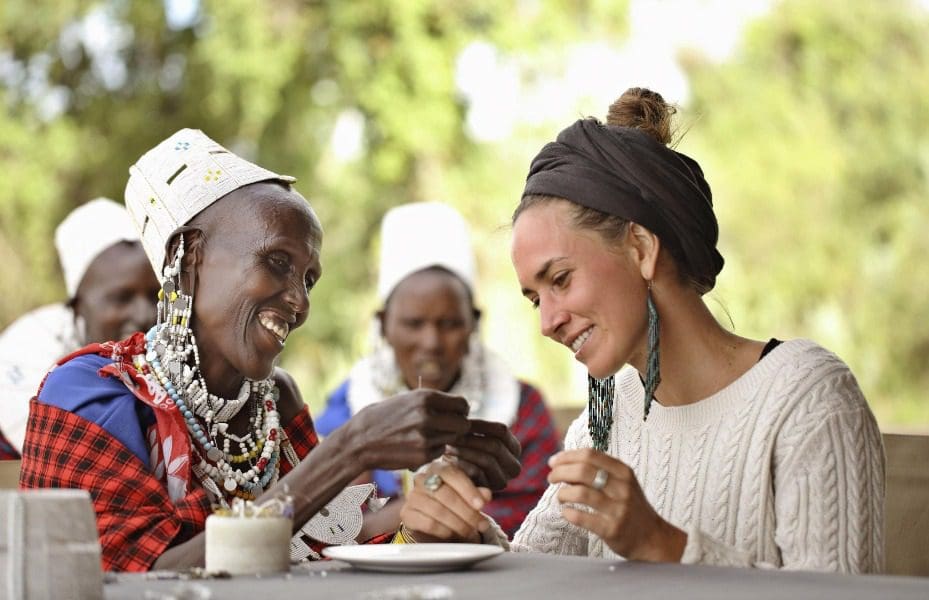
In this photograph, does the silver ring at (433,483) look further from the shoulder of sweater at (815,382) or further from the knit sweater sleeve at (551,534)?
the shoulder of sweater at (815,382)

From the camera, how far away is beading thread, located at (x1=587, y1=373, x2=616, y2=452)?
309cm

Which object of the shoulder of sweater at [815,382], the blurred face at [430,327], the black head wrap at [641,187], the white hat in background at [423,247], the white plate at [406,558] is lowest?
the white plate at [406,558]

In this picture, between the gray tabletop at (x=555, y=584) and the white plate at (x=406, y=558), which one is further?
the white plate at (x=406, y=558)

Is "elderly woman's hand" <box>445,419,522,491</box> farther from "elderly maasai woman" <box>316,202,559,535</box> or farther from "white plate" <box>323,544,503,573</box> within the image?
"elderly maasai woman" <box>316,202,559,535</box>

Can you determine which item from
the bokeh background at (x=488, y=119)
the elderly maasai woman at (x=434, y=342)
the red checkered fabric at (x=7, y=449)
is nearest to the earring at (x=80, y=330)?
the red checkered fabric at (x=7, y=449)

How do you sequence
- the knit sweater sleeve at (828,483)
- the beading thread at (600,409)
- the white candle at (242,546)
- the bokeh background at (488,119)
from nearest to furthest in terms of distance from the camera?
the white candle at (242,546) < the knit sweater sleeve at (828,483) < the beading thread at (600,409) < the bokeh background at (488,119)

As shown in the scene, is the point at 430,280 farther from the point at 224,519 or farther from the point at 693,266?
the point at 224,519

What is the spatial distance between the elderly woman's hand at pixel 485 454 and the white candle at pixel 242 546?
0.61 meters

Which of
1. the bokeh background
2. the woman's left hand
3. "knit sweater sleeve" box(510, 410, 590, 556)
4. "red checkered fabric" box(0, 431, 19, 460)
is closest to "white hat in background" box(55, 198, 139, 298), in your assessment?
"red checkered fabric" box(0, 431, 19, 460)

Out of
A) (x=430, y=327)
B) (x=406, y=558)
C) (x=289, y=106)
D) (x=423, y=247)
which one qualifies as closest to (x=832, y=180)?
(x=289, y=106)

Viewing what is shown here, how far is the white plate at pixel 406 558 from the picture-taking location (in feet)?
7.41

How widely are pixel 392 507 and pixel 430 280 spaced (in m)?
1.33

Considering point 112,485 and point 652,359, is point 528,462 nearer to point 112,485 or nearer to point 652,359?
point 652,359

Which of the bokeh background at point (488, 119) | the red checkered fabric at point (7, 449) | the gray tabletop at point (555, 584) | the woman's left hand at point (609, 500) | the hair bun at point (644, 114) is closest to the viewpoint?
the gray tabletop at point (555, 584)
